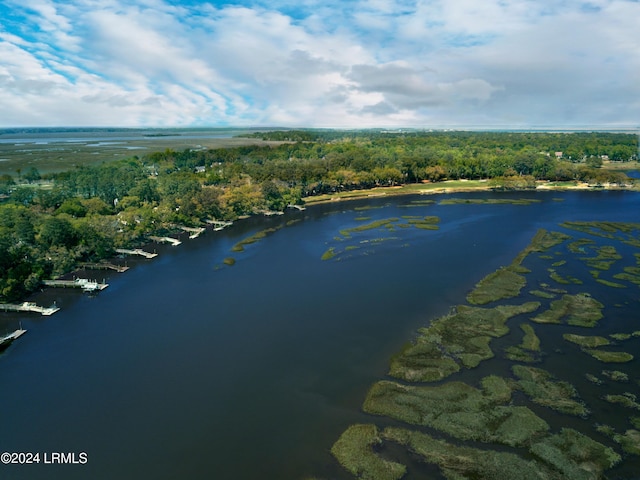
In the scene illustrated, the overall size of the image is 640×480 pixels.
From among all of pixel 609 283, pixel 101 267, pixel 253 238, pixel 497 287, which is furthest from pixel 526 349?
pixel 101 267

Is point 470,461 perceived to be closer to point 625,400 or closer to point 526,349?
point 625,400

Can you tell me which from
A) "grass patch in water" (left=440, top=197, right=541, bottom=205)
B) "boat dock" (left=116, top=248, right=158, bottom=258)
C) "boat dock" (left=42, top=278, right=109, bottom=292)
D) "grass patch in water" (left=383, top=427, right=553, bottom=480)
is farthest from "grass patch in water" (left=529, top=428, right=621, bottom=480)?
"grass patch in water" (left=440, top=197, right=541, bottom=205)

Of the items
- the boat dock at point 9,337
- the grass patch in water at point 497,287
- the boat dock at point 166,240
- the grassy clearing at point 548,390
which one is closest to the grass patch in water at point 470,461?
the grassy clearing at point 548,390

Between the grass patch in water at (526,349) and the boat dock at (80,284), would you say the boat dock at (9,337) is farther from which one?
the grass patch in water at (526,349)

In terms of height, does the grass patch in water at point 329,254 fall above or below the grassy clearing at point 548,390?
above

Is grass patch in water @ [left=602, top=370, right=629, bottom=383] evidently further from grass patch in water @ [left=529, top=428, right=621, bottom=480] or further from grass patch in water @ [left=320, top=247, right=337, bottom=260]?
grass patch in water @ [left=320, top=247, right=337, bottom=260]
